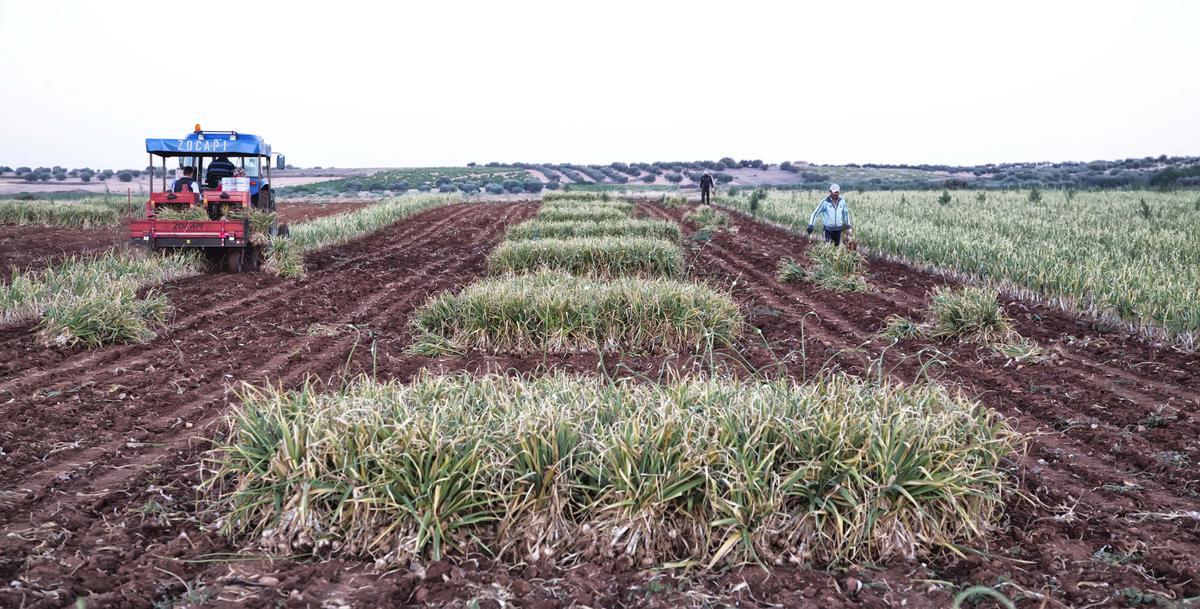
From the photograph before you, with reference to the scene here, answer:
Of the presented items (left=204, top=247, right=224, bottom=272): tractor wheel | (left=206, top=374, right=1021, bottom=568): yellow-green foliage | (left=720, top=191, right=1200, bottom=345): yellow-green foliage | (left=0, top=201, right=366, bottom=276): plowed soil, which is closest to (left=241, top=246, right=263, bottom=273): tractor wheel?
(left=204, top=247, right=224, bottom=272): tractor wheel

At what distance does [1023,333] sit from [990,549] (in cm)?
554

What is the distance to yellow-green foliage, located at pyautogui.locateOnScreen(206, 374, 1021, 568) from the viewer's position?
10.9ft

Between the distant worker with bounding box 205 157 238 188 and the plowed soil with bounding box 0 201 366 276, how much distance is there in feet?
7.62

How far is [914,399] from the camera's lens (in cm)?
405

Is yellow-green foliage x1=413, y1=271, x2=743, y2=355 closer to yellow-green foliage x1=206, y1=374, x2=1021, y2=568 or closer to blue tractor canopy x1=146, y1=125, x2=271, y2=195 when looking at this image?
yellow-green foliage x1=206, y1=374, x2=1021, y2=568

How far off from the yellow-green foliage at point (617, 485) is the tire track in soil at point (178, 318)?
3781 mm

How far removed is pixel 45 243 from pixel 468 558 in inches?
775

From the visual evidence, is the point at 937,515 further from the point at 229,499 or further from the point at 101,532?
the point at 101,532

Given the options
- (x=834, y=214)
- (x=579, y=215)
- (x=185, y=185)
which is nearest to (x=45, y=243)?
(x=185, y=185)

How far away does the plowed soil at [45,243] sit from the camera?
1466 cm

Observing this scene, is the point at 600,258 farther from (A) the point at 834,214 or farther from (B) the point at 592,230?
(B) the point at 592,230

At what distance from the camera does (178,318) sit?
29.3 feet

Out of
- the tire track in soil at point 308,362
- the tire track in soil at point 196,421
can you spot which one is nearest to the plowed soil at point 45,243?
the tire track in soil at point 196,421

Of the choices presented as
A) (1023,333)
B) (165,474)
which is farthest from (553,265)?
(165,474)
